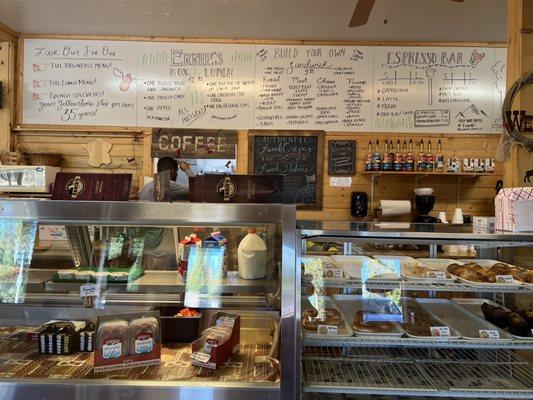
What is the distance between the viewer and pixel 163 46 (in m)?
4.07

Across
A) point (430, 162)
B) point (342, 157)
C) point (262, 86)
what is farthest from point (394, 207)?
point (262, 86)

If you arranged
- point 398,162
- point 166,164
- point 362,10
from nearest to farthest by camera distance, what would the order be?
point 362,10, point 166,164, point 398,162

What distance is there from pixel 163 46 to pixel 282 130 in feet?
4.71

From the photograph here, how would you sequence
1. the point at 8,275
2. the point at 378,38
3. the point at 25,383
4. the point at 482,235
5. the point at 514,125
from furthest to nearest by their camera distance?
the point at 378,38 < the point at 514,125 < the point at 8,275 < the point at 482,235 < the point at 25,383

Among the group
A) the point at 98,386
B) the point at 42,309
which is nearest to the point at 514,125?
the point at 98,386

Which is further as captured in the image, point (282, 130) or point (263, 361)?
point (282, 130)

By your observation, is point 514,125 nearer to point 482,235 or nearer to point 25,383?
point 482,235

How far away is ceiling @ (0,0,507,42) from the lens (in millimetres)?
3314

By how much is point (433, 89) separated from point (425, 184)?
93 centimetres

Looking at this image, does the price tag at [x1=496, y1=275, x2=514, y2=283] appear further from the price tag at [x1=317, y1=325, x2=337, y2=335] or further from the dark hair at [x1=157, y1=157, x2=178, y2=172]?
the dark hair at [x1=157, y1=157, x2=178, y2=172]

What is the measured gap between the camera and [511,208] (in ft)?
5.25

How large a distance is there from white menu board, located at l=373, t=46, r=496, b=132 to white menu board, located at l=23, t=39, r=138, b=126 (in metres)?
2.46

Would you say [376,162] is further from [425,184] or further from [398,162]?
[425,184]

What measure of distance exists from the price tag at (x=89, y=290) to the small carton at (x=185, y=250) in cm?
34
